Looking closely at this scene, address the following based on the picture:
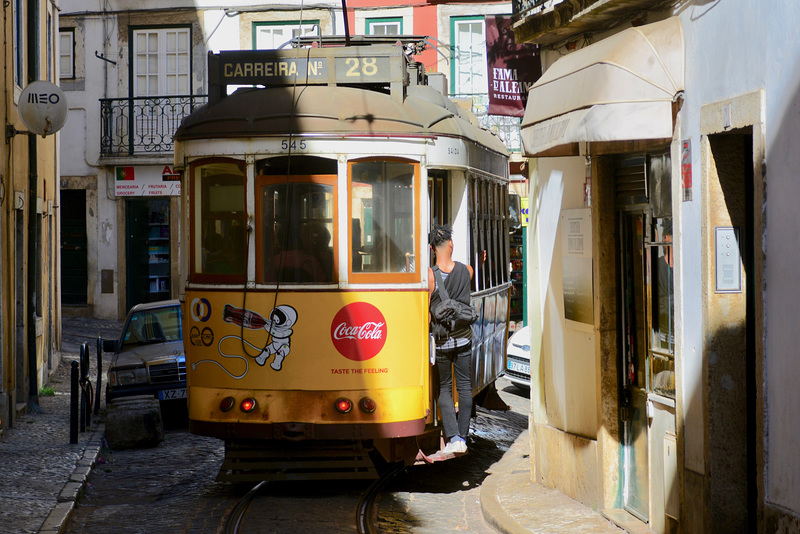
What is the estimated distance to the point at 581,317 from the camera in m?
8.45

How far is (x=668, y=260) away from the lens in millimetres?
7250

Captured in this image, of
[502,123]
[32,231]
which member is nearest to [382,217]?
[32,231]

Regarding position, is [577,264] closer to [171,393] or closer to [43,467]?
[43,467]

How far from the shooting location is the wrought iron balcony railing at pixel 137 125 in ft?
86.4

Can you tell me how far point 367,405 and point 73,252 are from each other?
20137mm

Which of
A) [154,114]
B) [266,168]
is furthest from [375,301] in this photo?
[154,114]

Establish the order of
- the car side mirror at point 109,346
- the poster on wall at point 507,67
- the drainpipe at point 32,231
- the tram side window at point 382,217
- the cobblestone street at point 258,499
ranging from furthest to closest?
1. the drainpipe at point 32,231
2. the car side mirror at point 109,346
3. the poster on wall at point 507,67
4. the tram side window at point 382,217
5. the cobblestone street at point 258,499

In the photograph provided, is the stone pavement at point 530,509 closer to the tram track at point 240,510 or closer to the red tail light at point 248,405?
the tram track at point 240,510

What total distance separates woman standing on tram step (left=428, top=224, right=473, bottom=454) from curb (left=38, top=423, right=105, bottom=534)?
3.08 m

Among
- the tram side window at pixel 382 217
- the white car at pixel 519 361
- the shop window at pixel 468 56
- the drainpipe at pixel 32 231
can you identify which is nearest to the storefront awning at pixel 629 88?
the tram side window at pixel 382 217

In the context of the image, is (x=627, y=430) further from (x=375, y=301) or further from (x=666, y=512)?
(x=375, y=301)

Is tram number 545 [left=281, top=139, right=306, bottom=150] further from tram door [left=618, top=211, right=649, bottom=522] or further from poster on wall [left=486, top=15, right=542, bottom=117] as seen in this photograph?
poster on wall [left=486, top=15, right=542, bottom=117]

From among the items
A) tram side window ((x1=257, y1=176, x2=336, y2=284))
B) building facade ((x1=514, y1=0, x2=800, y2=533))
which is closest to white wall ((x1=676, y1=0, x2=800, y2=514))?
building facade ((x1=514, y1=0, x2=800, y2=533))

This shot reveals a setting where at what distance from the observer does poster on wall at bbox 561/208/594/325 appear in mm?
8273
